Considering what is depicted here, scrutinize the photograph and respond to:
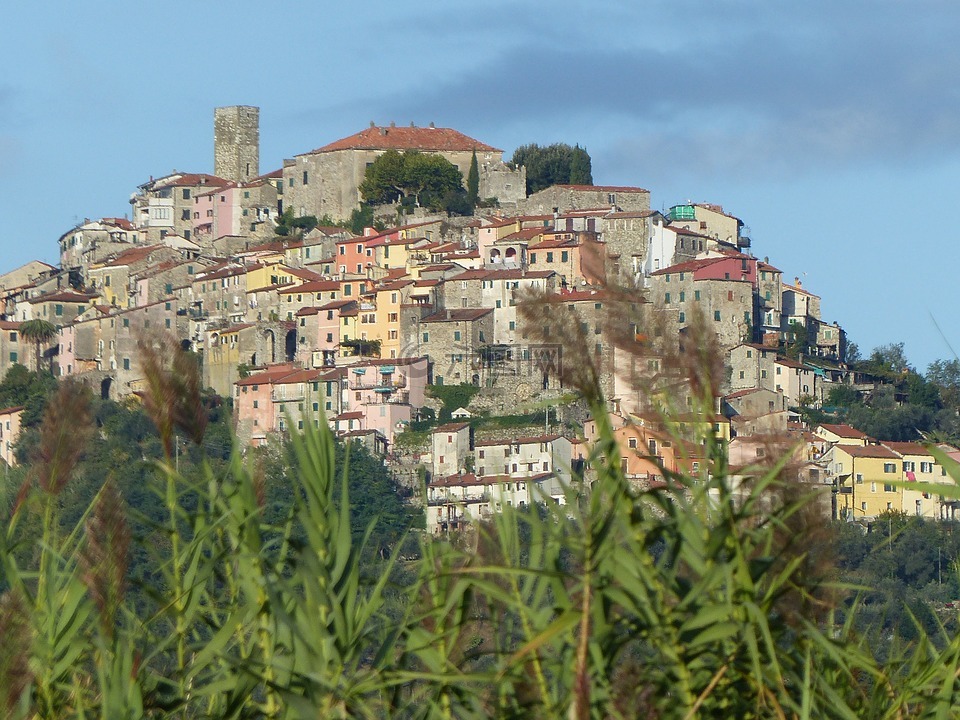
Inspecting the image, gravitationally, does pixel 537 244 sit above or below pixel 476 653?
above

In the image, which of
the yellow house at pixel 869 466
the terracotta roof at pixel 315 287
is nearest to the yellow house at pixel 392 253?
the terracotta roof at pixel 315 287

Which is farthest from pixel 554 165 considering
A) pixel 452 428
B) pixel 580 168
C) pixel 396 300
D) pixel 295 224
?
pixel 452 428

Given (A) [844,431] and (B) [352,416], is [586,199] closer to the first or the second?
(B) [352,416]

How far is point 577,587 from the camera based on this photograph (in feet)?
11.8

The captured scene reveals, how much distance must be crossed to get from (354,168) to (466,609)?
6504 cm

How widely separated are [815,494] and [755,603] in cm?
25

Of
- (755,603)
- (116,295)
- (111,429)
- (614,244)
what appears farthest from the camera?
(116,295)

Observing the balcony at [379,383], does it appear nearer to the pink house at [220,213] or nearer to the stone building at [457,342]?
the stone building at [457,342]

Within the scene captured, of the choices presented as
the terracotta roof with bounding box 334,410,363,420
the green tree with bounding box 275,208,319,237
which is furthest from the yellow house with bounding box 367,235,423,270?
the terracotta roof with bounding box 334,410,363,420

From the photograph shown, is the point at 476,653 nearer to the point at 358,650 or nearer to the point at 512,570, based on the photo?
the point at 358,650

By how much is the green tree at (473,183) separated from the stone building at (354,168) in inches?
8.9

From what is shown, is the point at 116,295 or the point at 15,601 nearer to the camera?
the point at 15,601

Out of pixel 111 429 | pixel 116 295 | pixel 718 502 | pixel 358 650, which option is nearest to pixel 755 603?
pixel 718 502

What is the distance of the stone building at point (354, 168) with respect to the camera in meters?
68.7
